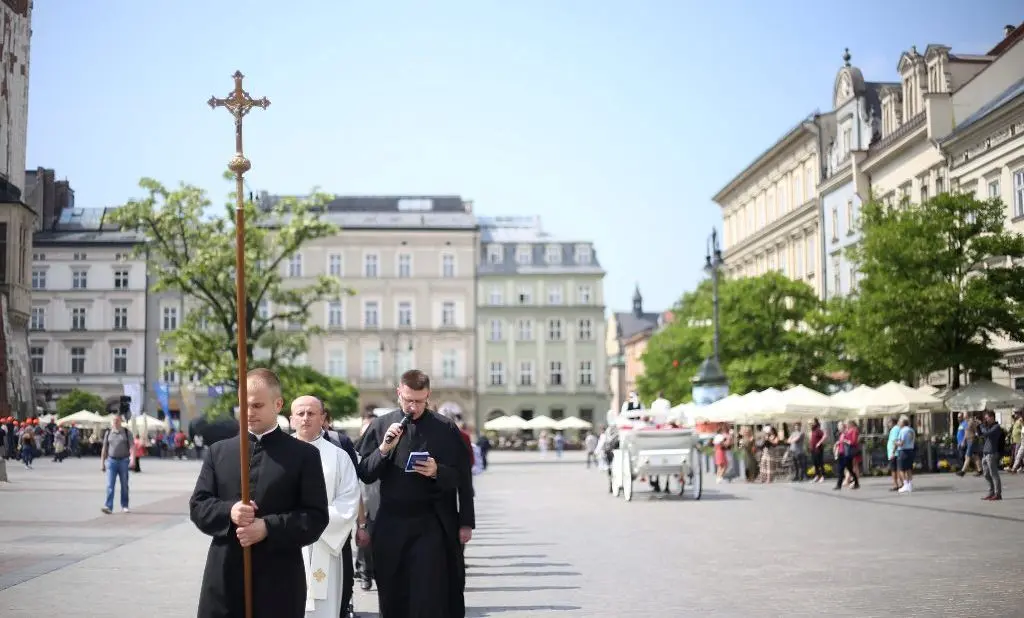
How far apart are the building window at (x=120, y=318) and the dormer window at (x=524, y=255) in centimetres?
2994

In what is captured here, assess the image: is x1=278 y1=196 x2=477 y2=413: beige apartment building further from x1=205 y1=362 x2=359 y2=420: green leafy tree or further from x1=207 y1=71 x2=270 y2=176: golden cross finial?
x1=207 y1=71 x2=270 y2=176: golden cross finial

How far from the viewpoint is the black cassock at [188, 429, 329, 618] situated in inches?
241

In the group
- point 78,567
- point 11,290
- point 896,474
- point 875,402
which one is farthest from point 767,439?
point 78,567

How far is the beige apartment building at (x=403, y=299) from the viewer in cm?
10381

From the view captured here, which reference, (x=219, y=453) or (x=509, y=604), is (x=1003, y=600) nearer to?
(x=509, y=604)

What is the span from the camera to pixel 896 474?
104 feet

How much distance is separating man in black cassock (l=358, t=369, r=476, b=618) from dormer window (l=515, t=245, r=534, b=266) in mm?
102617

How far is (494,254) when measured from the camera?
112000 millimetres

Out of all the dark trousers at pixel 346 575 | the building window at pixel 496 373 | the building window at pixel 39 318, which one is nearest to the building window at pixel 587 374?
the building window at pixel 496 373

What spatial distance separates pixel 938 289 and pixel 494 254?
75178 mm

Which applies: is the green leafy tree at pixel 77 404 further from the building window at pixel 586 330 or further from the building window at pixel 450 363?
the building window at pixel 586 330

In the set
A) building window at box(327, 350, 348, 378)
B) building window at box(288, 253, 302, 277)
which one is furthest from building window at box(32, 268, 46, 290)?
building window at box(327, 350, 348, 378)

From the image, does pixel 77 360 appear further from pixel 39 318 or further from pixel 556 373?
pixel 556 373

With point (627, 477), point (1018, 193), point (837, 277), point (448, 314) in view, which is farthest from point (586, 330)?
point (627, 477)
